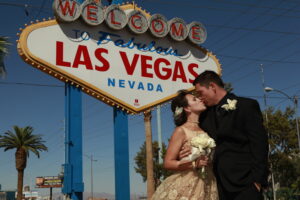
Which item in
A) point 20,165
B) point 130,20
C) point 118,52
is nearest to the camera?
point 118,52

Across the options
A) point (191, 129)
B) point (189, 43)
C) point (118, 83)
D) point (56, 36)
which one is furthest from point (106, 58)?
point (191, 129)

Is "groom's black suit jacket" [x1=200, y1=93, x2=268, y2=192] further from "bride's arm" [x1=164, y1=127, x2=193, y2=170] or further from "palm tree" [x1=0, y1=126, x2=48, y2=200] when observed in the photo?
"palm tree" [x1=0, y1=126, x2=48, y2=200]

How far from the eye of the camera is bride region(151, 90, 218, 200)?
4582mm

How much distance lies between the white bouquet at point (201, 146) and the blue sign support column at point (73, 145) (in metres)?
5.13

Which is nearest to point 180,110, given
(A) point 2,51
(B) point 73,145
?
(B) point 73,145

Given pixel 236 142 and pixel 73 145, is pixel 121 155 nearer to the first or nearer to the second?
pixel 73 145

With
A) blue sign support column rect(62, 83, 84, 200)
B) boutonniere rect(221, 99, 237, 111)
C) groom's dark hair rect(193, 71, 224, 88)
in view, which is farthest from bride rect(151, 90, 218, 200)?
blue sign support column rect(62, 83, 84, 200)

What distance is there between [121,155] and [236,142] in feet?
19.3

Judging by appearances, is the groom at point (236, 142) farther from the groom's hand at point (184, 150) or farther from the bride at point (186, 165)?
the groom's hand at point (184, 150)

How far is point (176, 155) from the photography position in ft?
15.1

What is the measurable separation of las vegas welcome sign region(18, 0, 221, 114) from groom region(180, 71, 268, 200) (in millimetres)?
5518

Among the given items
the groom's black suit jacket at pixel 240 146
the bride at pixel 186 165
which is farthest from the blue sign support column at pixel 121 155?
the groom's black suit jacket at pixel 240 146

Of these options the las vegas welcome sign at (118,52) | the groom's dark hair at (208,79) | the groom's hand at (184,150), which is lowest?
the groom's hand at (184,150)

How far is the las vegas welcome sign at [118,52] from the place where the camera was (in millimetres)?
9219
